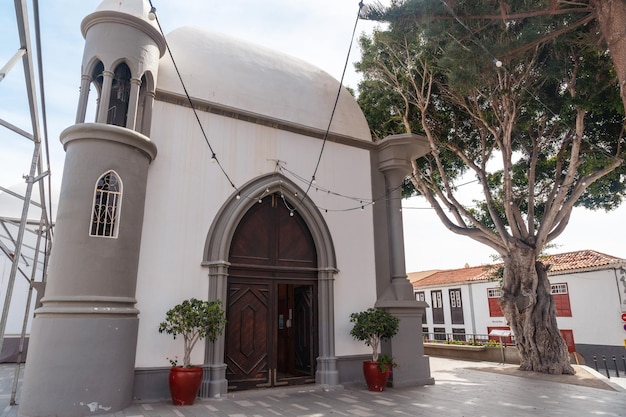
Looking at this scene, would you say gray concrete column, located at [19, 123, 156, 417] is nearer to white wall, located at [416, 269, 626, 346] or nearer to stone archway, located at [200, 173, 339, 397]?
stone archway, located at [200, 173, 339, 397]

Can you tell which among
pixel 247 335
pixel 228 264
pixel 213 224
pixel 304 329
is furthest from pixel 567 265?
pixel 213 224

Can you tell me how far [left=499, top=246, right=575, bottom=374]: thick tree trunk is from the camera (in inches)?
396

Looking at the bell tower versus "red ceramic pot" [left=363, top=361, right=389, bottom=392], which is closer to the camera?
the bell tower

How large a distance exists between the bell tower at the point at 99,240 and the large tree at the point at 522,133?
4.87 m

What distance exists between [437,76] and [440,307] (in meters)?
19.6

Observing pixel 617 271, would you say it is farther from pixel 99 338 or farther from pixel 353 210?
pixel 99 338

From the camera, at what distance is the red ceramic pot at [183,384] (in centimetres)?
597

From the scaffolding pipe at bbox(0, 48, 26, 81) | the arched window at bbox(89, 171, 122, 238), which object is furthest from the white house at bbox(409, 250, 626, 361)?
the scaffolding pipe at bbox(0, 48, 26, 81)

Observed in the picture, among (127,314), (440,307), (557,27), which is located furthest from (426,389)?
(440,307)

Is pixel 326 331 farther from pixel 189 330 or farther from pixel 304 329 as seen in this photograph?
pixel 189 330

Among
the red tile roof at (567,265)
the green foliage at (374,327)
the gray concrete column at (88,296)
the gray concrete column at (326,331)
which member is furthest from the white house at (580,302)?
the gray concrete column at (88,296)

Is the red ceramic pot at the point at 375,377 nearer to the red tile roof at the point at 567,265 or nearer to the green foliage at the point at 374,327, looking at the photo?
the green foliage at the point at 374,327

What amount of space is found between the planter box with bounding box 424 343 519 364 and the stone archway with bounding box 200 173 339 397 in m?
8.14

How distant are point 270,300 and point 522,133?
7769mm
